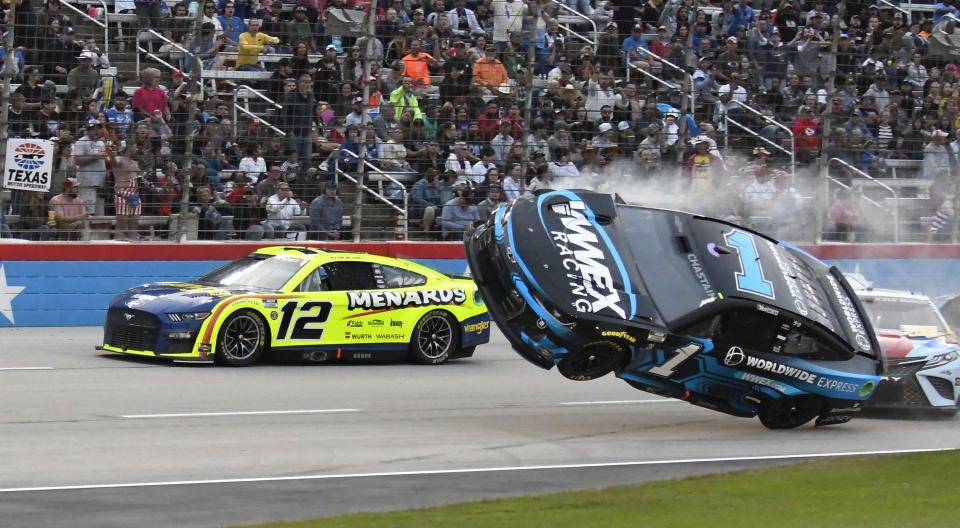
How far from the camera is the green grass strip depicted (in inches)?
320

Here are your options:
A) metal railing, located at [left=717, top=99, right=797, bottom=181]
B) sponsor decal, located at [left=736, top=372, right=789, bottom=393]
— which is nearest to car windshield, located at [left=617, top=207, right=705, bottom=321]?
sponsor decal, located at [left=736, top=372, right=789, bottom=393]

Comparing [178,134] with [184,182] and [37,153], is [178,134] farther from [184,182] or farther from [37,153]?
[37,153]

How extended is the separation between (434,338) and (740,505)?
7.74 m

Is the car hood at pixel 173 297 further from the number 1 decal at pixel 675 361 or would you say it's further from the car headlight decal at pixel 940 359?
the car headlight decal at pixel 940 359

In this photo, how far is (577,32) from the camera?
22203mm

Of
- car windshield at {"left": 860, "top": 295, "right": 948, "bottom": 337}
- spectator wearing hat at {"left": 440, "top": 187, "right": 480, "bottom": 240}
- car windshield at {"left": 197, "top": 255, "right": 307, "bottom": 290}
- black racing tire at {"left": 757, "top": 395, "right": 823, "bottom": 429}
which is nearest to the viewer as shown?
black racing tire at {"left": 757, "top": 395, "right": 823, "bottom": 429}

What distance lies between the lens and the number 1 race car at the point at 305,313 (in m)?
14.6

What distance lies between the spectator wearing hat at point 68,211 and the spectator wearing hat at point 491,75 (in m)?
5.57

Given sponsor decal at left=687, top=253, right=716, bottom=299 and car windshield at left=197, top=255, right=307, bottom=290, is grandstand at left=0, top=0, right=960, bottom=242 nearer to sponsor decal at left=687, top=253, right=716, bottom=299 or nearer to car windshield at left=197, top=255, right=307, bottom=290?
car windshield at left=197, top=255, right=307, bottom=290

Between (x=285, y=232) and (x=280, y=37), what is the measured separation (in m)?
2.62

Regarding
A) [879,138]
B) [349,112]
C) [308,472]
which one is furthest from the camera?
[879,138]

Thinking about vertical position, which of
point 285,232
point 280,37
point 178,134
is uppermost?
point 280,37

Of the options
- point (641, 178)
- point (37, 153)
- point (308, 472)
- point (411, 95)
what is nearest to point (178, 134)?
point (37, 153)

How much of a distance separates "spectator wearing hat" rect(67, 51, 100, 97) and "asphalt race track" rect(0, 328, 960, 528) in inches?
129
